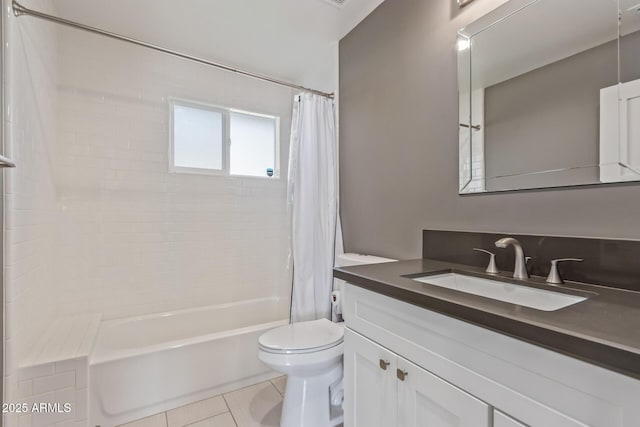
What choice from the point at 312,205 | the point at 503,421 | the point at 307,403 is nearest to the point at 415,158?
the point at 312,205

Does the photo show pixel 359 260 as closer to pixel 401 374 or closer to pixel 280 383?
pixel 401 374

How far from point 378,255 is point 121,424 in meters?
1.77

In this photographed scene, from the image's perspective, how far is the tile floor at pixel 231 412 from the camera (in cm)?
164

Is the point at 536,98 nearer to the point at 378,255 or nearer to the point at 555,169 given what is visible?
the point at 555,169

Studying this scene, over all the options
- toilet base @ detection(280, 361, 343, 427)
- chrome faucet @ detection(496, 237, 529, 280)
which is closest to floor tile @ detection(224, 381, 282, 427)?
toilet base @ detection(280, 361, 343, 427)

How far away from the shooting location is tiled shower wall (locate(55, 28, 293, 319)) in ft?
6.78

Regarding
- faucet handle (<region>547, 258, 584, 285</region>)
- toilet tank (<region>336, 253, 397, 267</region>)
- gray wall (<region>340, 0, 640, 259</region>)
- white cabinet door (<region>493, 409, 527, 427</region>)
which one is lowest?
white cabinet door (<region>493, 409, 527, 427</region>)

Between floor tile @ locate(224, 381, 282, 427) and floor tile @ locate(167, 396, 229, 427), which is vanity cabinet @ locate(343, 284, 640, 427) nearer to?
floor tile @ locate(224, 381, 282, 427)

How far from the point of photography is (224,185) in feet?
8.68

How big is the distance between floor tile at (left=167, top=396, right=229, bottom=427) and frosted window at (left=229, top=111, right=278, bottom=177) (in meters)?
1.81

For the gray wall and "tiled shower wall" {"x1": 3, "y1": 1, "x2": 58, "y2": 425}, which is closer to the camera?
the gray wall

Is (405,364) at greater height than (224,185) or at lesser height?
lesser

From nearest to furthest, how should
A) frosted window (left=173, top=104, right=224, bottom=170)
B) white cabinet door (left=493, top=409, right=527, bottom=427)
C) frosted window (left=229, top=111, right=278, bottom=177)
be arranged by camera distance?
1. white cabinet door (left=493, top=409, right=527, bottom=427)
2. frosted window (left=173, top=104, right=224, bottom=170)
3. frosted window (left=229, top=111, right=278, bottom=177)

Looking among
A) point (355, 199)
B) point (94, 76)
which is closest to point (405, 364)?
point (355, 199)
